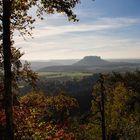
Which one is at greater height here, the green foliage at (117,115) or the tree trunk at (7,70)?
the tree trunk at (7,70)

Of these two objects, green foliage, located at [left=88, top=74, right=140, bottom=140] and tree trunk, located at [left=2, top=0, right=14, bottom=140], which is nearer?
tree trunk, located at [left=2, top=0, right=14, bottom=140]

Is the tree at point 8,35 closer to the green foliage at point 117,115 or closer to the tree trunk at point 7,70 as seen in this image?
the tree trunk at point 7,70

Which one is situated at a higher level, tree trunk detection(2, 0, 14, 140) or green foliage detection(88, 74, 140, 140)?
tree trunk detection(2, 0, 14, 140)

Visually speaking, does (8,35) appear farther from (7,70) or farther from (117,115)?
(117,115)

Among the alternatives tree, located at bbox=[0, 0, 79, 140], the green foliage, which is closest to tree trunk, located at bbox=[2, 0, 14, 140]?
tree, located at bbox=[0, 0, 79, 140]

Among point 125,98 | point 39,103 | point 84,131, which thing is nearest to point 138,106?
point 125,98

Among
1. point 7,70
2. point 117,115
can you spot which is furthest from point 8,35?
point 117,115

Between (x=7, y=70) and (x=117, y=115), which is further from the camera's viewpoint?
(x=117, y=115)

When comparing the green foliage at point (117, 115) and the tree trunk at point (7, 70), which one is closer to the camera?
the tree trunk at point (7, 70)

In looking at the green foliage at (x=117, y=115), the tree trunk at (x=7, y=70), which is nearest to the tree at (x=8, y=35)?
the tree trunk at (x=7, y=70)

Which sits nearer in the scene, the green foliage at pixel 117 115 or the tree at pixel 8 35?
the tree at pixel 8 35

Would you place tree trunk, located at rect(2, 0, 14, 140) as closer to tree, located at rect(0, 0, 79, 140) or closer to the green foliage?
tree, located at rect(0, 0, 79, 140)

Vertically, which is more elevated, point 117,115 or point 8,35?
point 8,35

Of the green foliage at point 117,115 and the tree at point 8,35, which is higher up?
the tree at point 8,35
